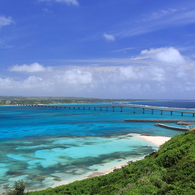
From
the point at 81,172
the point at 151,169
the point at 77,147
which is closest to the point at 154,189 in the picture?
the point at 151,169

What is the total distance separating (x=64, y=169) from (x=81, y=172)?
2.44 meters

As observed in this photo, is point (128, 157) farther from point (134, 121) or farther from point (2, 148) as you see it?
point (134, 121)

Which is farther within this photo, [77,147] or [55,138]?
[55,138]

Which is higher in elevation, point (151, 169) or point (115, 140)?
point (151, 169)

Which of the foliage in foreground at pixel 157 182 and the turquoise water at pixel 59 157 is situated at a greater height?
the foliage in foreground at pixel 157 182

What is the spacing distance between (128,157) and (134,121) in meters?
50.4

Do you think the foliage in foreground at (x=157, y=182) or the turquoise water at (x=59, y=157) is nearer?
the foliage in foreground at (x=157, y=182)

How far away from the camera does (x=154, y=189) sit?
12.9m

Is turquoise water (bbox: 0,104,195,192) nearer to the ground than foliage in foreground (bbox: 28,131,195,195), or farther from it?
nearer to the ground

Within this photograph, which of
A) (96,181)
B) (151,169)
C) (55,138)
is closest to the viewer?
(151,169)

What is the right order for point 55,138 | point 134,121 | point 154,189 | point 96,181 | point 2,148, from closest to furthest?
point 154,189 → point 96,181 → point 2,148 → point 55,138 → point 134,121

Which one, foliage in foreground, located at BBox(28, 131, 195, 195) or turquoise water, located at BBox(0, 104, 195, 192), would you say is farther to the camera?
turquoise water, located at BBox(0, 104, 195, 192)

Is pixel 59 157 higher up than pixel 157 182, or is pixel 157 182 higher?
pixel 157 182

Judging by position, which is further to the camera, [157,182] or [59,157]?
[59,157]
